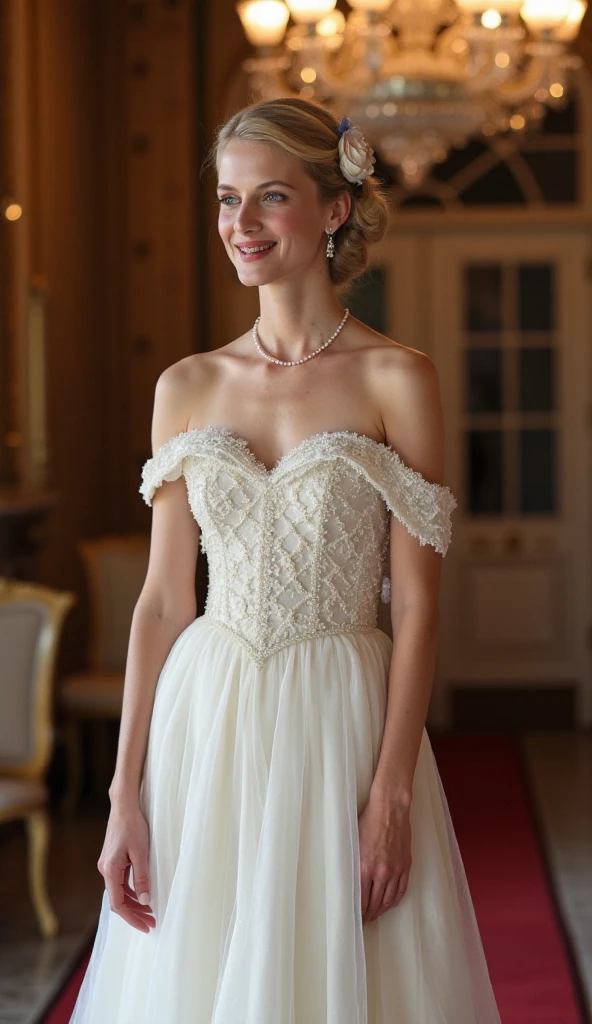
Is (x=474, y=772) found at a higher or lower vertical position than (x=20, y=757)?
lower

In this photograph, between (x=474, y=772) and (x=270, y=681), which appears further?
(x=474, y=772)

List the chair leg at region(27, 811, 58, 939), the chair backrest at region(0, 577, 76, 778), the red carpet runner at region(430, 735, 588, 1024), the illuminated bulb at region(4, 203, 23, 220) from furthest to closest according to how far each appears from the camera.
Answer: the illuminated bulb at region(4, 203, 23, 220)
the chair backrest at region(0, 577, 76, 778)
the chair leg at region(27, 811, 58, 939)
the red carpet runner at region(430, 735, 588, 1024)

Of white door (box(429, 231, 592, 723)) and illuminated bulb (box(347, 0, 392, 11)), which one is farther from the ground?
illuminated bulb (box(347, 0, 392, 11))

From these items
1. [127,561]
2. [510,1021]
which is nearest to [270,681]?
[510,1021]

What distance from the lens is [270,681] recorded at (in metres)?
1.82

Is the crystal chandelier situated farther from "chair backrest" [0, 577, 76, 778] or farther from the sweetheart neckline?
→ the sweetheart neckline

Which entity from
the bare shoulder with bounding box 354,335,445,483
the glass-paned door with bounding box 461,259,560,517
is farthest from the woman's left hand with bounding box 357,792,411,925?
the glass-paned door with bounding box 461,259,560,517

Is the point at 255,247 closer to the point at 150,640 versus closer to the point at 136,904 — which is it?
the point at 150,640

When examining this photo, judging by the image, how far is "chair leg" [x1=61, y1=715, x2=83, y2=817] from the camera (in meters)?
5.54

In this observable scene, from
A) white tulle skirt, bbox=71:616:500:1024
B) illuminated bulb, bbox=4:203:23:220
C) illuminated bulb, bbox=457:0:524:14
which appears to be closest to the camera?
white tulle skirt, bbox=71:616:500:1024

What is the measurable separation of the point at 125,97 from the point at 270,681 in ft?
18.3

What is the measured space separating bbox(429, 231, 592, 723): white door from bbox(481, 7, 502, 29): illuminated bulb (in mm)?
2642

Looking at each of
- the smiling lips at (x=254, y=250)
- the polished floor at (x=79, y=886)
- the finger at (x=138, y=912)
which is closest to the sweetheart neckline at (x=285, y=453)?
the smiling lips at (x=254, y=250)

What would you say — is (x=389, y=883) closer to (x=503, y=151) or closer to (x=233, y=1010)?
(x=233, y=1010)
